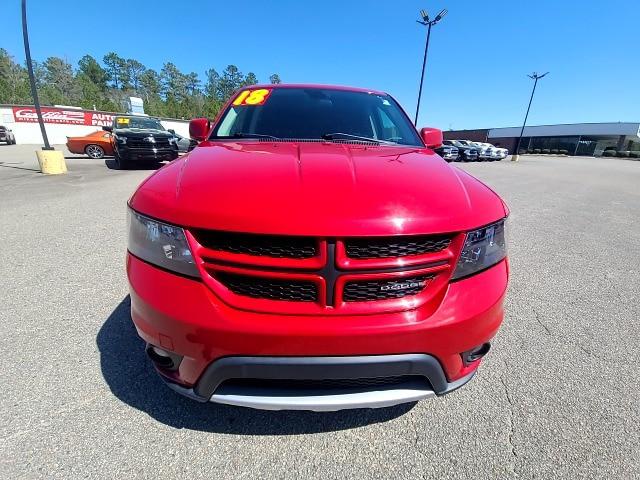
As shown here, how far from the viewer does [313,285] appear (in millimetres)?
1273

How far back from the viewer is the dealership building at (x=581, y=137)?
53688 millimetres

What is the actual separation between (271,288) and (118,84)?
101613mm

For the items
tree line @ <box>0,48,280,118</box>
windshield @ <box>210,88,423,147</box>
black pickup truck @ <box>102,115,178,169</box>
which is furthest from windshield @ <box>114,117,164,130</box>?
tree line @ <box>0,48,280,118</box>

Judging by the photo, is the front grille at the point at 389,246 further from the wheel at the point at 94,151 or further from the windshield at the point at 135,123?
the wheel at the point at 94,151

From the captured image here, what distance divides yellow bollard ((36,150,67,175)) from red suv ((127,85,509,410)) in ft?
36.3

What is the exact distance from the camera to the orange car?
14.6m

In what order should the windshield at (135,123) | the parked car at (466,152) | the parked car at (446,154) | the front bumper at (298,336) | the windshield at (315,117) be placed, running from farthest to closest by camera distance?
the parked car at (466,152), the windshield at (135,123), the parked car at (446,154), the windshield at (315,117), the front bumper at (298,336)

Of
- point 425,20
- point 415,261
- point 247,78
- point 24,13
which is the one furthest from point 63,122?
point 247,78

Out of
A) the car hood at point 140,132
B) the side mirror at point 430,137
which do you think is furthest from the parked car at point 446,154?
the car hood at point 140,132

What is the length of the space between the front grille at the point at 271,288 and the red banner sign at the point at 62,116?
3233 cm

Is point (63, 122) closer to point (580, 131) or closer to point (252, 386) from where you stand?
point (252, 386)

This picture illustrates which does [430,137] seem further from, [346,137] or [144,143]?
[144,143]

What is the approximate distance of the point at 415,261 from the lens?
130cm

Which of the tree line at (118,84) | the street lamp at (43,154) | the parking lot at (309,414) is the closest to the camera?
the parking lot at (309,414)
